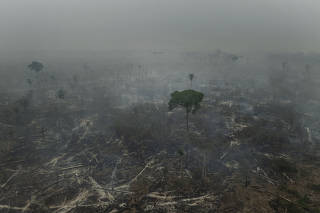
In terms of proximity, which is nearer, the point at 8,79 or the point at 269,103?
the point at 269,103

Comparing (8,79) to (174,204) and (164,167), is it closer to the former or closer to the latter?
(164,167)

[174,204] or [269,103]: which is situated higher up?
[269,103]

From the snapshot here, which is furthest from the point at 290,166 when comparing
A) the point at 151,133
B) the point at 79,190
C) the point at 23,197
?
the point at 23,197

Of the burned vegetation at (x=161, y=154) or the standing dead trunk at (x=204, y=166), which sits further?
the standing dead trunk at (x=204, y=166)

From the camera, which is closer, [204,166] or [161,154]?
[204,166]

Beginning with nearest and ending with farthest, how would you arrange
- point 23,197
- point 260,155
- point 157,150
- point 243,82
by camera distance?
point 23,197 < point 260,155 < point 157,150 < point 243,82

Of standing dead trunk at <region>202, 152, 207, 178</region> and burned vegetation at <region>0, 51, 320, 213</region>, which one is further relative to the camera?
standing dead trunk at <region>202, 152, 207, 178</region>

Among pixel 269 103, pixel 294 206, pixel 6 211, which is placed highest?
pixel 269 103

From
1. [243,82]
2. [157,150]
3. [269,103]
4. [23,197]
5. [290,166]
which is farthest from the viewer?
[243,82]
